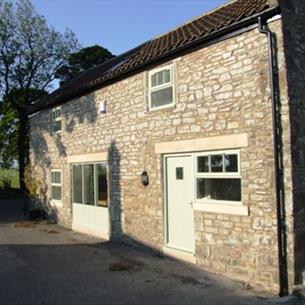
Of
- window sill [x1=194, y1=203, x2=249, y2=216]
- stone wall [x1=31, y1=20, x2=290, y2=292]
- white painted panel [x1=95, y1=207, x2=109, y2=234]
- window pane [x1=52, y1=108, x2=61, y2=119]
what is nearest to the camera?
stone wall [x1=31, y1=20, x2=290, y2=292]

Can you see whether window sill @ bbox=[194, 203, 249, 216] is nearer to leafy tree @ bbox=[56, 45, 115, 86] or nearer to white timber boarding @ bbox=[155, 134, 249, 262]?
white timber boarding @ bbox=[155, 134, 249, 262]

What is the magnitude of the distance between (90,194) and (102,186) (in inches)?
42.2

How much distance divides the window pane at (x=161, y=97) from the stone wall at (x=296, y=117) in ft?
10.6

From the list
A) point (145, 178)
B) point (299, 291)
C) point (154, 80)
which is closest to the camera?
point (299, 291)

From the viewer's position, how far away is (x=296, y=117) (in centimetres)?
802

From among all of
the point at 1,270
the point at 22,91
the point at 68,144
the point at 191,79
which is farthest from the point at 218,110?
the point at 22,91

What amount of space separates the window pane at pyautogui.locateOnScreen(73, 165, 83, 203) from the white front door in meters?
5.57

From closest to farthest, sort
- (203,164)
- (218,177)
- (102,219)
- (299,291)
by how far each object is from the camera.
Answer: (299,291)
(218,177)
(203,164)
(102,219)

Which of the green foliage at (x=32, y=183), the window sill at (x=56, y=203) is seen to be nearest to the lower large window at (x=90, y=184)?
the window sill at (x=56, y=203)

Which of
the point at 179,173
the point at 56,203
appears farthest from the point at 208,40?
the point at 56,203

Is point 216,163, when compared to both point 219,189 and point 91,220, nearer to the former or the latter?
point 219,189

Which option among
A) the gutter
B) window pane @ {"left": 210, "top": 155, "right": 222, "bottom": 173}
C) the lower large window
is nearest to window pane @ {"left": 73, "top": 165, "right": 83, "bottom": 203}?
the lower large window

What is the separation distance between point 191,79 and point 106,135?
14.2 ft

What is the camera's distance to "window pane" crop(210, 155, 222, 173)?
357 inches
